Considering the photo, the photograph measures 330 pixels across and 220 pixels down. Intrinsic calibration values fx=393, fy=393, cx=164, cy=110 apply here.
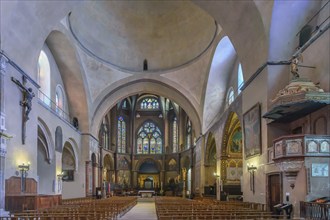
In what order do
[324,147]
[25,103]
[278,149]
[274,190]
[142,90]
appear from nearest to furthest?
[324,147] < [278,149] < [274,190] < [25,103] < [142,90]

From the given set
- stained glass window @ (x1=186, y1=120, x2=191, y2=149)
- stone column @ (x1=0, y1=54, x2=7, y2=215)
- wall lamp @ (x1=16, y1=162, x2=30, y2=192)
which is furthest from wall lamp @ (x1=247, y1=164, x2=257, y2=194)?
stained glass window @ (x1=186, y1=120, x2=191, y2=149)

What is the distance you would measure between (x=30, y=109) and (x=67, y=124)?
36.5 ft

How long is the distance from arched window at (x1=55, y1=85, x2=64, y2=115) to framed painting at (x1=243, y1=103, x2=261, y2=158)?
578 inches

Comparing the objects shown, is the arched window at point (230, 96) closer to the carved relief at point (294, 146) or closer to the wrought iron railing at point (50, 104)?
the wrought iron railing at point (50, 104)

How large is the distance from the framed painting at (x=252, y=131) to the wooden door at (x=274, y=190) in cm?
150

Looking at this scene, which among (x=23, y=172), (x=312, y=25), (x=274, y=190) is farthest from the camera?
(x=23, y=172)

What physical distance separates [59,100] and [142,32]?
8742 millimetres

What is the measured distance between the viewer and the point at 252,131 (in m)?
18.8

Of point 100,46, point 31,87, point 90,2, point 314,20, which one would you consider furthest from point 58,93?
point 314,20

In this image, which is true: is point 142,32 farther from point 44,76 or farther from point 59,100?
point 44,76

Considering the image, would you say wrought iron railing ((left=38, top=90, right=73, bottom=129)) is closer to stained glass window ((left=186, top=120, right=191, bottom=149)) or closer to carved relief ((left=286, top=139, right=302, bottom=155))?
carved relief ((left=286, top=139, right=302, bottom=155))

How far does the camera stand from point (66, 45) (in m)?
27.2

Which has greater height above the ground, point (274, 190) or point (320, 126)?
point (320, 126)

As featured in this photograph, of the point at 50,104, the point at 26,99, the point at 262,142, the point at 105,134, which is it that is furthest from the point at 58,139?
the point at 105,134
